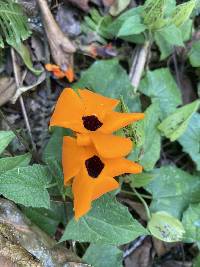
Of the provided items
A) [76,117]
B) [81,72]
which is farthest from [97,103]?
[81,72]

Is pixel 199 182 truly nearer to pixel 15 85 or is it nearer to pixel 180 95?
pixel 180 95

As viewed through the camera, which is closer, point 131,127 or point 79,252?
point 131,127

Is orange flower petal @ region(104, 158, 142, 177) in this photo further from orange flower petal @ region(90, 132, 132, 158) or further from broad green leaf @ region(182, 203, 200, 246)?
broad green leaf @ region(182, 203, 200, 246)

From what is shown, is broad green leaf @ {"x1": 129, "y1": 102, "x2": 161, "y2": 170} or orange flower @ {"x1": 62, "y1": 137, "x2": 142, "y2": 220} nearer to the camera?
orange flower @ {"x1": 62, "y1": 137, "x2": 142, "y2": 220}

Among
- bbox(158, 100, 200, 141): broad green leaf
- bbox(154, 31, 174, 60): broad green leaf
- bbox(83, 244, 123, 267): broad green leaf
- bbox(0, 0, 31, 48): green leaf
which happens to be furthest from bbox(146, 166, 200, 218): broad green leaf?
bbox(0, 0, 31, 48): green leaf

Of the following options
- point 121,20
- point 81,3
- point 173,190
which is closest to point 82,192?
point 173,190

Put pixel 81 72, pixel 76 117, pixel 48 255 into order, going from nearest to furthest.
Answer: pixel 76 117, pixel 48 255, pixel 81 72

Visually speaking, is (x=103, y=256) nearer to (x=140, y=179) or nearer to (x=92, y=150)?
(x=140, y=179)
